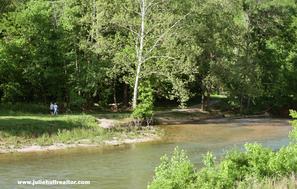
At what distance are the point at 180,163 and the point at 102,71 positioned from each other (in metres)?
37.4

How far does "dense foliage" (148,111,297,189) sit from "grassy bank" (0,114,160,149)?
19.6m

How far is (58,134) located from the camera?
38594 mm

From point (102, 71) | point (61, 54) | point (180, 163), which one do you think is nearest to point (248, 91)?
point (102, 71)

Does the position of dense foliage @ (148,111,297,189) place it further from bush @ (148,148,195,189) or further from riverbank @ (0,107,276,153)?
riverbank @ (0,107,276,153)

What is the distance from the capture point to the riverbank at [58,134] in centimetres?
3622

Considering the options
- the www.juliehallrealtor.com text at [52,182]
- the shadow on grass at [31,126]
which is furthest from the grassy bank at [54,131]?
the www.juliehallrealtor.com text at [52,182]

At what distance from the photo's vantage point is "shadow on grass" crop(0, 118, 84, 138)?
3750 centimetres

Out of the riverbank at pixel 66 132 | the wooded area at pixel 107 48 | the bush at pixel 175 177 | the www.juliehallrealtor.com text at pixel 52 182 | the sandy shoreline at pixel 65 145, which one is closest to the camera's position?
the bush at pixel 175 177

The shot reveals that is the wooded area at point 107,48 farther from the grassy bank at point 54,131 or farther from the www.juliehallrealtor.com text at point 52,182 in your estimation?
the www.juliehallrealtor.com text at point 52,182

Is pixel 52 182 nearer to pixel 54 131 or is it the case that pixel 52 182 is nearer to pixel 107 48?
pixel 54 131

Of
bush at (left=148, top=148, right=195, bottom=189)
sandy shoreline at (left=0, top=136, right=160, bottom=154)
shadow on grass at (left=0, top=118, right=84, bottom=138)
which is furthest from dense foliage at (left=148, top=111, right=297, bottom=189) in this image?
shadow on grass at (left=0, top=118, right=84, bottom=138)

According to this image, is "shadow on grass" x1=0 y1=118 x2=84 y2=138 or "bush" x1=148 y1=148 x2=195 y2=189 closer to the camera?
"bush" x1=148 y1=148 x2=195 y2=189

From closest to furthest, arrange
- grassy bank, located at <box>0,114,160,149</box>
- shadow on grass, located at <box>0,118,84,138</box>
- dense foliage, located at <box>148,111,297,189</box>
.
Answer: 1. dense foliage, located at <box>148,111,297,189</box>
2. grassy bank, located at <box>0,114,160,149</box>
3. shadow on grass, located at <box>0,118,84,138</box>

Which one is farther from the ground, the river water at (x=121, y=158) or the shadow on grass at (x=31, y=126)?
the shadow on grass at (x=31, y=126)
